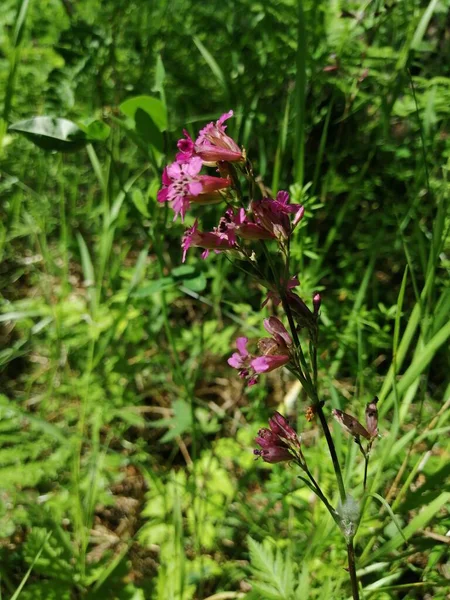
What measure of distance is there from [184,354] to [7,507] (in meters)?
0.98

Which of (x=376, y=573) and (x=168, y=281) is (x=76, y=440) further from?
(x=376, y=573)

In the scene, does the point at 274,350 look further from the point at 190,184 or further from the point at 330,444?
the point at 190,184

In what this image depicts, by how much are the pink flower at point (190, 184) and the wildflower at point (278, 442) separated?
0.46 m

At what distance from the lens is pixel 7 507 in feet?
6.49

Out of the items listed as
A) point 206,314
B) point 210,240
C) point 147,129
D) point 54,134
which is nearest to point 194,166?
point 210,240

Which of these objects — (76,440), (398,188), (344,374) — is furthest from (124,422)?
(398,188)

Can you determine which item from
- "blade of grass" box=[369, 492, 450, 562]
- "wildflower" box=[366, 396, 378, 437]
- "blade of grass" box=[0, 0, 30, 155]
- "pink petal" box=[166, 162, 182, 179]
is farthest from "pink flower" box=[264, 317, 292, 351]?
"blade of grass" box=[0, 0, 30, 155]

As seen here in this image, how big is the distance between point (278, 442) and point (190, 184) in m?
0.55

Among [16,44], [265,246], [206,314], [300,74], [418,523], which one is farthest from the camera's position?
[206,314]

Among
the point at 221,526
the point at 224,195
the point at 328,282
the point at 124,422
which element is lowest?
the point at 221,526

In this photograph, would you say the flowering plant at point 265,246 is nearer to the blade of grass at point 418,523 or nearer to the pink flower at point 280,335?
the pink flower at point 280,335

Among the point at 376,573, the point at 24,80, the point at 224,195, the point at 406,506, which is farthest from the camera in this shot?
the point at 24,80

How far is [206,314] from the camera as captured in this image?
2.67 meters

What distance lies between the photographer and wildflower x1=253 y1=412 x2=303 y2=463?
3.62ft
